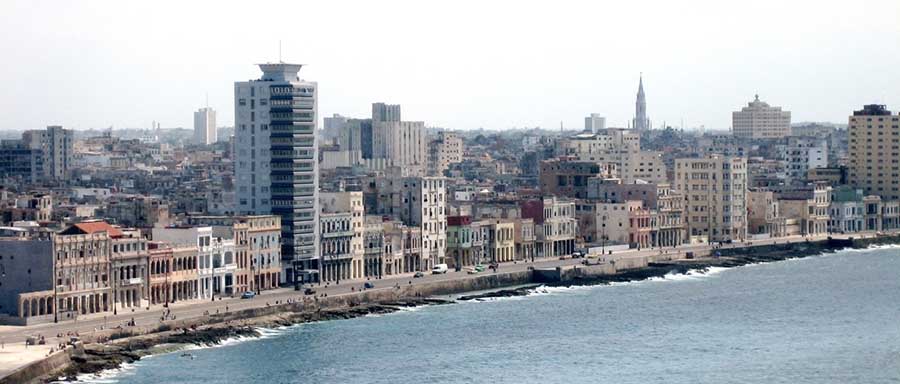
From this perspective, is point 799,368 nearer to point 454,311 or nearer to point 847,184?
point 454,311

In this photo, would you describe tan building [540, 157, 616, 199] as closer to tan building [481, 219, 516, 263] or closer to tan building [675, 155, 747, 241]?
tan building [675, 155, 747, 241]

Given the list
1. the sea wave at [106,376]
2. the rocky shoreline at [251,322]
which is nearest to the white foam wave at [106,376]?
the sea wave at [106,376]

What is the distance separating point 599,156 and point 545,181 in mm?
40397

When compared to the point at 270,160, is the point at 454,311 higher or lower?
lower

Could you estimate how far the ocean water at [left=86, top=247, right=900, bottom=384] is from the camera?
3312 inches

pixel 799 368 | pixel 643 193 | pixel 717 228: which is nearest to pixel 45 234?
pixel 799 368

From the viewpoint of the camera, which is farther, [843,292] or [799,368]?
[843,292]

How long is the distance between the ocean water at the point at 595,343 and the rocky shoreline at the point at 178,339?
895mm

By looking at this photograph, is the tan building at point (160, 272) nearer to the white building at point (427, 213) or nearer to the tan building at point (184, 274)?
the tan building at point (184, 274)

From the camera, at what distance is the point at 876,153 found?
18238cm

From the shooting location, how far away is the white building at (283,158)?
111 meters

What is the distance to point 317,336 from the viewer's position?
95.2m

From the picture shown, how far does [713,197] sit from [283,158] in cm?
5287

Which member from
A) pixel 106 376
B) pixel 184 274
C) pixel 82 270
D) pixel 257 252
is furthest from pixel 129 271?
pixel 106 376
